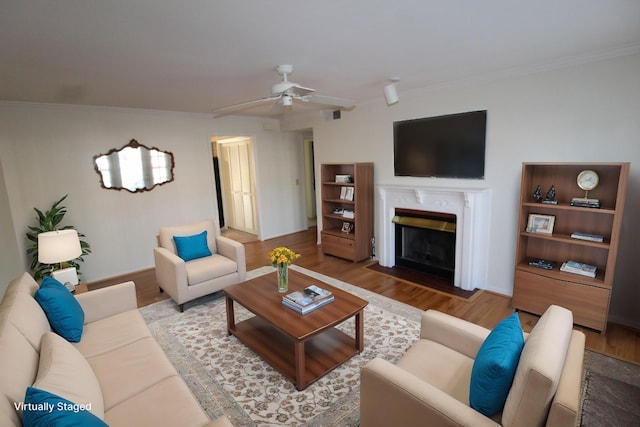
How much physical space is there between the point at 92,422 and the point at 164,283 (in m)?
2.67

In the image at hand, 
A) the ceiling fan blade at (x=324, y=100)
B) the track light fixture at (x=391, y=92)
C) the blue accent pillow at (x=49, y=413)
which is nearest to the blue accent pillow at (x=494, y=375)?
the blue accent pillow at (x=49, y=413)

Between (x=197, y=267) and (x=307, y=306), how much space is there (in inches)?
66.8

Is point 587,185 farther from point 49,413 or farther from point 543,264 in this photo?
point 49,413

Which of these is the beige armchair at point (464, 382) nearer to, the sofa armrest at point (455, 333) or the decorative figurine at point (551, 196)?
the sofa armrest at point (455, 333)

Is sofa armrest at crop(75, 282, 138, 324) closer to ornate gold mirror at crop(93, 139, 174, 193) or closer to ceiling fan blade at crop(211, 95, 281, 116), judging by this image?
ceiling fan blade at crop(211, 95, 281, 116)

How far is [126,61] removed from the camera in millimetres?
2543

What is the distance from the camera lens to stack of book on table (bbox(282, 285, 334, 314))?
253 cm

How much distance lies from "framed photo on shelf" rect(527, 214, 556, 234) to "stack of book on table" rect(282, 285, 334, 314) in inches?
86.5

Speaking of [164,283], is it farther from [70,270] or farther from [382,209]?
[382,209]

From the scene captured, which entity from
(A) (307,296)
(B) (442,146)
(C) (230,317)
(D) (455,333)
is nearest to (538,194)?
(B) (442,146)

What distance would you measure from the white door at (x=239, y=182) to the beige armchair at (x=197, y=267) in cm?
Result: 256

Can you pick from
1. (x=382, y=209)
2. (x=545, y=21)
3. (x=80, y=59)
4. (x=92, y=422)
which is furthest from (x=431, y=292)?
(x=80, y=59)

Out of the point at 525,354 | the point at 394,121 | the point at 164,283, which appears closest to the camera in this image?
the point at 525,354

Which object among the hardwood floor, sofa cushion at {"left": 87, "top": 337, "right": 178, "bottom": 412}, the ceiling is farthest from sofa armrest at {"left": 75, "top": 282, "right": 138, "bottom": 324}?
the ceiling
